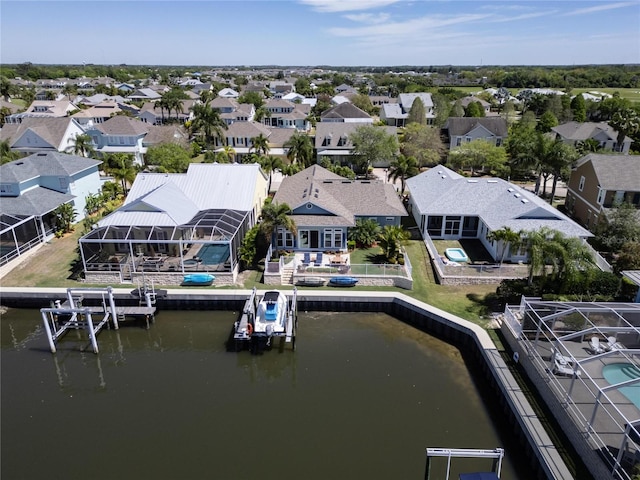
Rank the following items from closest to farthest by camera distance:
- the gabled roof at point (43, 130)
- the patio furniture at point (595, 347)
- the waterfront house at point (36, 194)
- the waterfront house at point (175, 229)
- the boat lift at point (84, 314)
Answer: the patio furniture at point (595, 347) < the boat lift at point (84, 314) < the waterfront house at point (175, 229) < the waterfront house at point (36, 194) < the gabled roof at point (43, 130)

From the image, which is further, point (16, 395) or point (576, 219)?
point (576, 219)

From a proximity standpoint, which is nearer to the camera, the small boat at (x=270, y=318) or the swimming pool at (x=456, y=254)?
the small boat at (x=270, y=318)

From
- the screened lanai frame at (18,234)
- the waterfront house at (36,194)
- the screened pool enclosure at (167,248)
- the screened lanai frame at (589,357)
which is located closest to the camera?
the screened lanai frame at (589,357)

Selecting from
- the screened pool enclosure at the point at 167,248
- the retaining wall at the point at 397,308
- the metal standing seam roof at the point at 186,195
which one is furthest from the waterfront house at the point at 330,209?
the retaining wall at the point at 397,308

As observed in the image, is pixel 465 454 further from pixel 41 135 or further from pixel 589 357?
pixel 41 135

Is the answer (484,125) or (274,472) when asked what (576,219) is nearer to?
(484,125)

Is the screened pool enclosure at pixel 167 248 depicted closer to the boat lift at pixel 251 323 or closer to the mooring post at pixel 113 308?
the mooring post at pixel 113 308

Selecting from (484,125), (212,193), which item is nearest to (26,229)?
(212,193)

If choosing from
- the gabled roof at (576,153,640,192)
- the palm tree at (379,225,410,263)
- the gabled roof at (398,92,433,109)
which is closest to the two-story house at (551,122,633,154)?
the gabled roof at (576,153,640,192)
